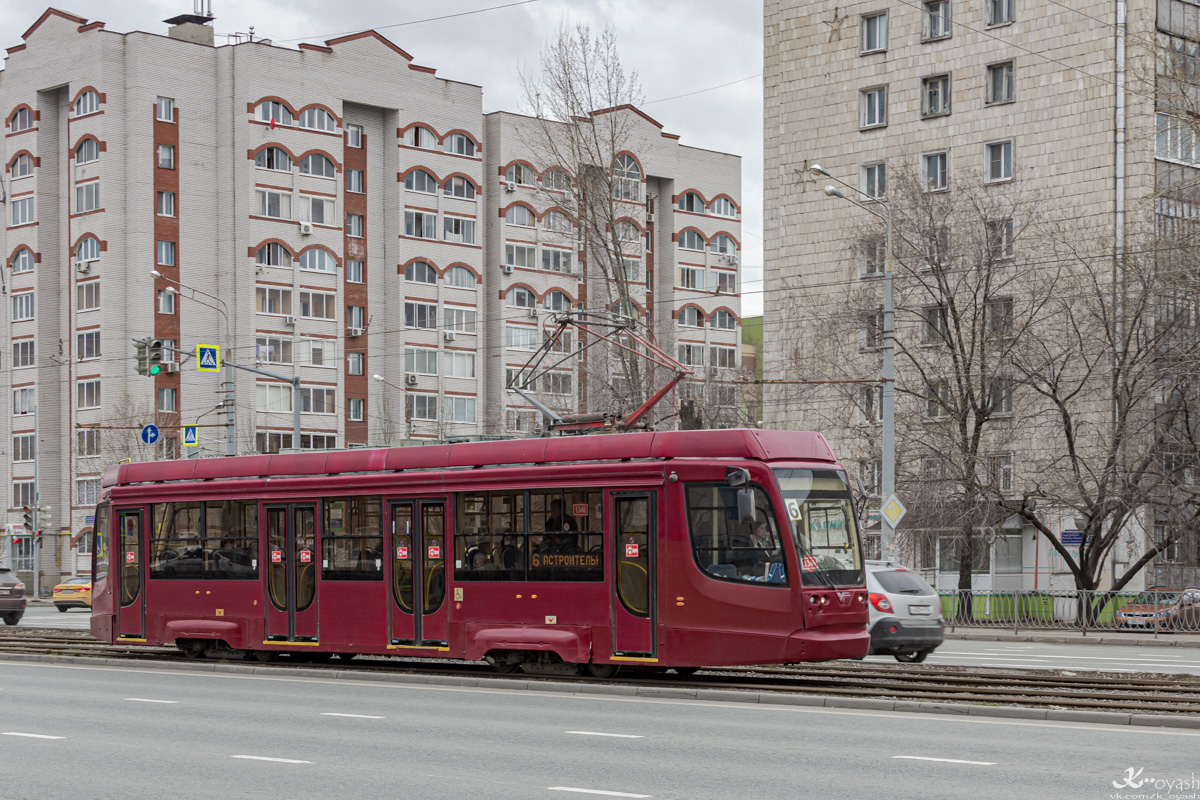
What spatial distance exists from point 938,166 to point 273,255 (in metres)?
36.0

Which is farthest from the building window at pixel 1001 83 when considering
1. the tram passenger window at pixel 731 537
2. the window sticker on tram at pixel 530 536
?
the tram passenger window at pixel 731 537

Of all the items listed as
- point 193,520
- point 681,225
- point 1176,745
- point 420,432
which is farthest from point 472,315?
point 1176,745

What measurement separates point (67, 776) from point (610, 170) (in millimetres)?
33951

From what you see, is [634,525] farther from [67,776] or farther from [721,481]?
[67,776]

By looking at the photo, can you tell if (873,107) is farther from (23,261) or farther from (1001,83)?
(23,261)

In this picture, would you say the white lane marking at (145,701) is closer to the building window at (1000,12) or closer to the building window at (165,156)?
the building window at (1000,12)

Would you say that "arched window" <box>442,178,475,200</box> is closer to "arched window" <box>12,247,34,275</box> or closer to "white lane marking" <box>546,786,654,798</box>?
"arched window" <box>12,247,34,275</box>

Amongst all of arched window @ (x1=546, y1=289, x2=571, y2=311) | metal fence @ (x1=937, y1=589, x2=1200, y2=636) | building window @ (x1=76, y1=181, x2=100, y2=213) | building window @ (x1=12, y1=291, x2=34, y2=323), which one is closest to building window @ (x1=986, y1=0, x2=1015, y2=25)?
metal fence @ (x1=937, y1=589, x2=1200, y2=636)

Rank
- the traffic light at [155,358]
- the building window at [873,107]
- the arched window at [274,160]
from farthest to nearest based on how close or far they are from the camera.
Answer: the arched window at [274,160] < the building window at [873,107] < the traffic light at [155,358]

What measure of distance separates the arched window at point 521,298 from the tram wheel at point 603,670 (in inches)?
2600

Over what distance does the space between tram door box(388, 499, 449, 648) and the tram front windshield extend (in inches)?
198

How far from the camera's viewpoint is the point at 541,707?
15.9 meters

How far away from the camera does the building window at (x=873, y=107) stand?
54.0 m

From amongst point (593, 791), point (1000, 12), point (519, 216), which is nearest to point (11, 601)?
point (593, 791)
